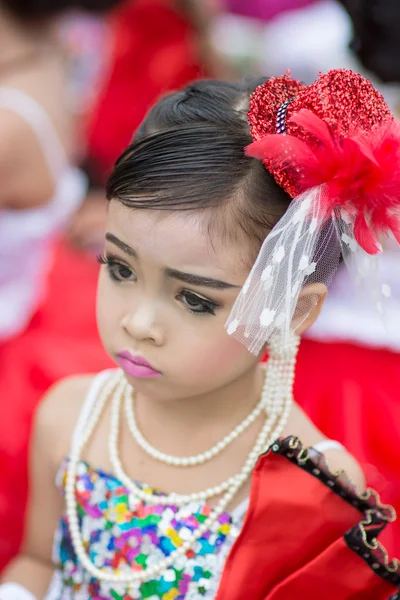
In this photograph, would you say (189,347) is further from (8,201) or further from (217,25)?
(217,25)

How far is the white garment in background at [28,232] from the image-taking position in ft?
5.44

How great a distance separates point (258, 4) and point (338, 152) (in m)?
1.71

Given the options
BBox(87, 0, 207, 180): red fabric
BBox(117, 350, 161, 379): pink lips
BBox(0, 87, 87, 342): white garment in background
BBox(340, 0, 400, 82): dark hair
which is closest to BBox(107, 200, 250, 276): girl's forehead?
BBox(117, 350, 161, 379): pink lips

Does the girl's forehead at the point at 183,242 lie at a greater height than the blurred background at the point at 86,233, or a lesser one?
greater

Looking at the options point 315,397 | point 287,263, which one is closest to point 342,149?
point 287,263

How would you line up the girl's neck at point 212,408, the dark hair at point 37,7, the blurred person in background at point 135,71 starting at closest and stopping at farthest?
the girl's neck at point 212,408 → the dark hair at point 37,7 → the blurred person in background at point 135,71

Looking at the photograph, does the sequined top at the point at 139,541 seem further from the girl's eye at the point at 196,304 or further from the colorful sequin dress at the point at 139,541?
the girl's eye at the point at 196,304

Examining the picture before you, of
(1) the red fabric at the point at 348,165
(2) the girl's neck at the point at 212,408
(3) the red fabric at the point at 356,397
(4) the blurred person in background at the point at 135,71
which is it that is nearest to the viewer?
(1) the red fabric at the point at 348,165

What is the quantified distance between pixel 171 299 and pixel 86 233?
5.20 feet

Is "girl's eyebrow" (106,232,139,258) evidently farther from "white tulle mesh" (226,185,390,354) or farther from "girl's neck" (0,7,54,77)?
"girl's neck" (0,7,54,77)

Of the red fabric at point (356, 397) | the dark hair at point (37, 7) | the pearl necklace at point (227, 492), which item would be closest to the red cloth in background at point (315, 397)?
the red fabric at point (356, 397)

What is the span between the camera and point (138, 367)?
91cm

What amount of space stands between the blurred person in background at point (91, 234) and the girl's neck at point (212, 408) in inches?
19.1

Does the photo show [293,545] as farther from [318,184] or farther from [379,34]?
[379,34]
